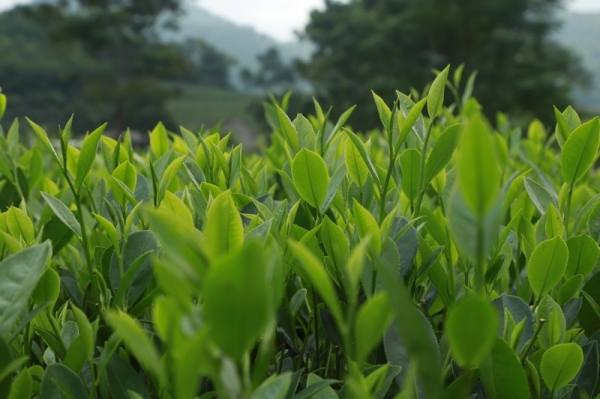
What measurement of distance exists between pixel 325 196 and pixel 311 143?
0.14m

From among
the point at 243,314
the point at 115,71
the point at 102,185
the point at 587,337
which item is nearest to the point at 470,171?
the point at 243,314

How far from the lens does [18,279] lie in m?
0.38

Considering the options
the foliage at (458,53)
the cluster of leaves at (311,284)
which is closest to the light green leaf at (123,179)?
the cluster of leaves at (311,284)

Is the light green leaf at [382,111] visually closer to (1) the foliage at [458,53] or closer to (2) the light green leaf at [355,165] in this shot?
(2) the light green leaf at [355,165]

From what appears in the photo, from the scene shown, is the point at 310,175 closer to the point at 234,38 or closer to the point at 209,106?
the point at 209,106

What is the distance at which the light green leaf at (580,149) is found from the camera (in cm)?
51

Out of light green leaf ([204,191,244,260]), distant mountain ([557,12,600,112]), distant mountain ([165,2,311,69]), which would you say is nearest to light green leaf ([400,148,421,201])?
light green leaf ([204,191,244,260])

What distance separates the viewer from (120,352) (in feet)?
1.57

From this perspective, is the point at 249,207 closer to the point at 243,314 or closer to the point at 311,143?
the point at 311,143

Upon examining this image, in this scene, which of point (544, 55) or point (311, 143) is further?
point (544, 55)

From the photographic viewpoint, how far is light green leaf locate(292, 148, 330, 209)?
488 millimetres

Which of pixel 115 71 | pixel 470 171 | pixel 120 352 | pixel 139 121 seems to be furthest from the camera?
pixel 139 121

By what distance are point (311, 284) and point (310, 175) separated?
0.09 m

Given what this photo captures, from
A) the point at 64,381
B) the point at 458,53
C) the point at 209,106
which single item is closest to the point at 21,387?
the point at 64,381
